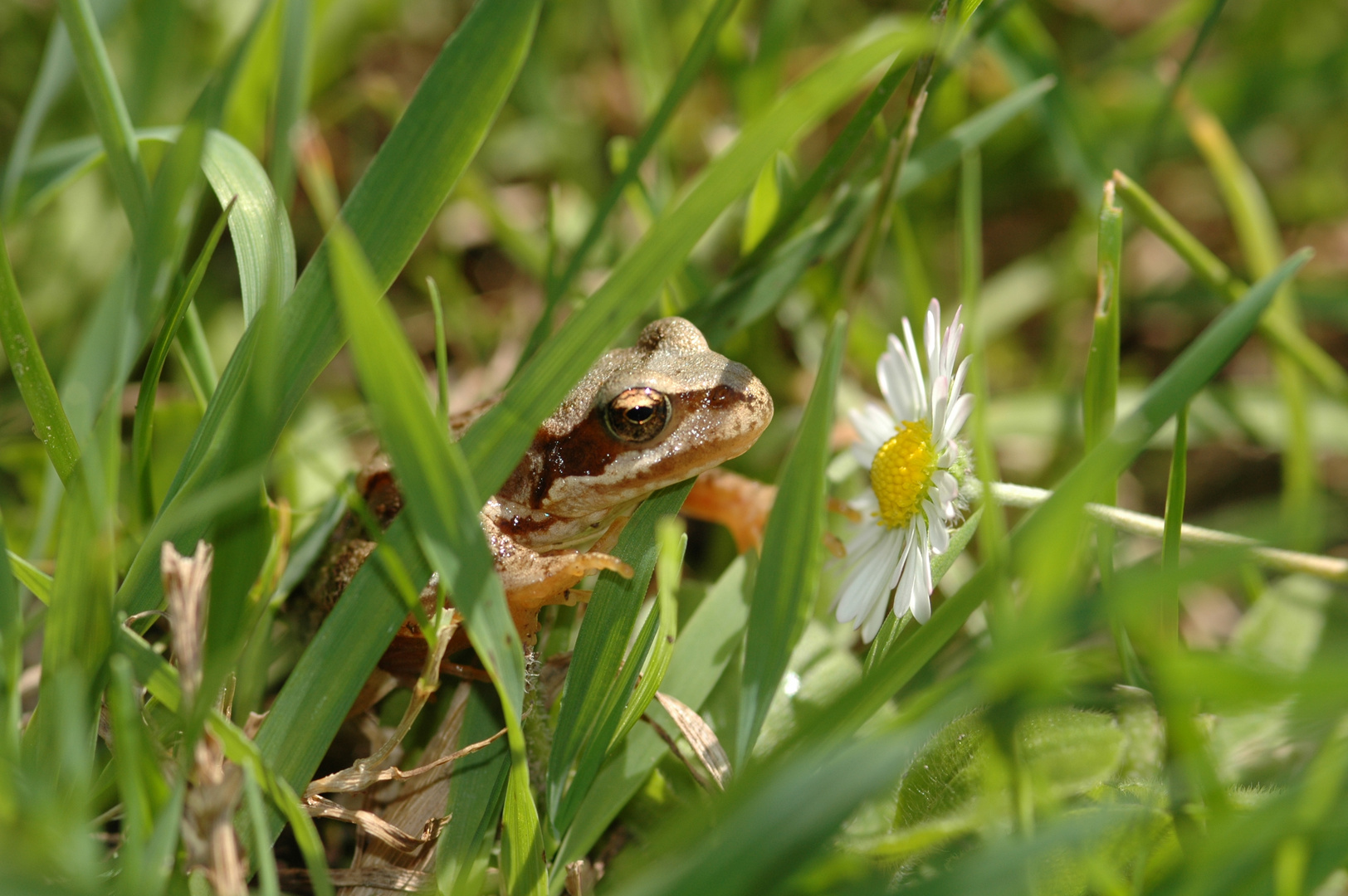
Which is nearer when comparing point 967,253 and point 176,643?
point 176,643

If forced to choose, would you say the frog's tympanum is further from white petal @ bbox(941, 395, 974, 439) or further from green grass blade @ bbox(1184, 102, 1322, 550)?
green grass blade @ bbox(1184, 102, 1322, 550)

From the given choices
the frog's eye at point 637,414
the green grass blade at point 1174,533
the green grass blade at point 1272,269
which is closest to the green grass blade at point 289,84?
the frog's eye at point 637,414

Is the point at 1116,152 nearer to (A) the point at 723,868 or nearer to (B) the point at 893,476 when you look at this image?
(B) the point at 893,476

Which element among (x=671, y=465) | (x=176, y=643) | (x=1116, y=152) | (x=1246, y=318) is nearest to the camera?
(x=176, y=643)

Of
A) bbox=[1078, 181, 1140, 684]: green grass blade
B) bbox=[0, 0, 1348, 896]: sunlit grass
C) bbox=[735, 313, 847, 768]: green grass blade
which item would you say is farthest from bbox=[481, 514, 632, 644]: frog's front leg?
bbox=[1078, 181, 1140, 684]: green grass blade

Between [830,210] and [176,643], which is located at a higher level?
[830,210]

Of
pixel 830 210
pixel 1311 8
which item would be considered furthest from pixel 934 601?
pixel 1311 8

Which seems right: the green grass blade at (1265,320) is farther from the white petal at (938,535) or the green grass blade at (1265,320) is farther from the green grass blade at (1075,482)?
the white petal at (938,535)
